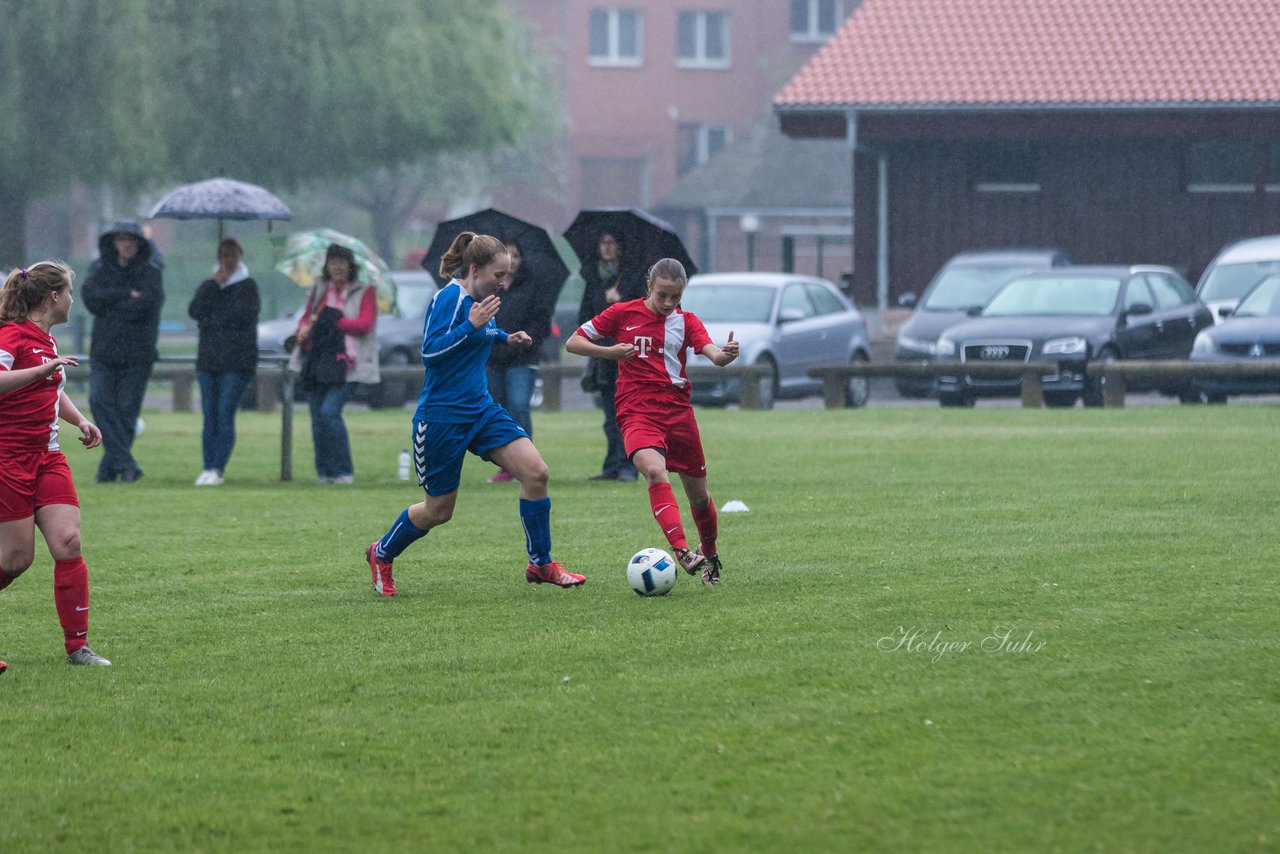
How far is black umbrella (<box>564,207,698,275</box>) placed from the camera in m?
14.8

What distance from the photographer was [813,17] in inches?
2766

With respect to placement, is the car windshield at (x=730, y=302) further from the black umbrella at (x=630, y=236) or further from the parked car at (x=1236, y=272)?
the black umbrella at (x=630, y=236)

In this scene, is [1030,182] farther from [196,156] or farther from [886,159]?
[196,156]

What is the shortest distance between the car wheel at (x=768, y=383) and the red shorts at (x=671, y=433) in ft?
44.1

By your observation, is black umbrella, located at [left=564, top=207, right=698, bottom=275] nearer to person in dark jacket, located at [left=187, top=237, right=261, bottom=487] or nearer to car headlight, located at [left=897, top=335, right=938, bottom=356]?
person in dark jacket, located at [left=187, top=237, right=261, bottom=487]

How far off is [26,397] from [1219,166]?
29.9m

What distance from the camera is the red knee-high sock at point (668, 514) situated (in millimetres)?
9547

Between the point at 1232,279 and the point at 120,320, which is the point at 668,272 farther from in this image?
the point at 1232,279

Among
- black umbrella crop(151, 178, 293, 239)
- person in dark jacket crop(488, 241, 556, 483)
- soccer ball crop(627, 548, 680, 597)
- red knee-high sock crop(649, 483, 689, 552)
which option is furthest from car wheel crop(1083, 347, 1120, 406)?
soccer ball crop(627, 548, 680, 597)

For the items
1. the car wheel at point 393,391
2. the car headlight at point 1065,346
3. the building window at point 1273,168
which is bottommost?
the car wheel at point 393,391

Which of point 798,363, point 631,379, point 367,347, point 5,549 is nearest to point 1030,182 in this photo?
point 798,363

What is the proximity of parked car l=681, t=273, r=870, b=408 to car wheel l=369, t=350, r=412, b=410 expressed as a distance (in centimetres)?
402

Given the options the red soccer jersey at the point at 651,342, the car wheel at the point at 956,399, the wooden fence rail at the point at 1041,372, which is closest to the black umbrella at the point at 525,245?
the red soccer jersey at the point at 651,342

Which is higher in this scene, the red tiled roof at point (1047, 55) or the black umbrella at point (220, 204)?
the red tiled roof at point (1047, 55)
